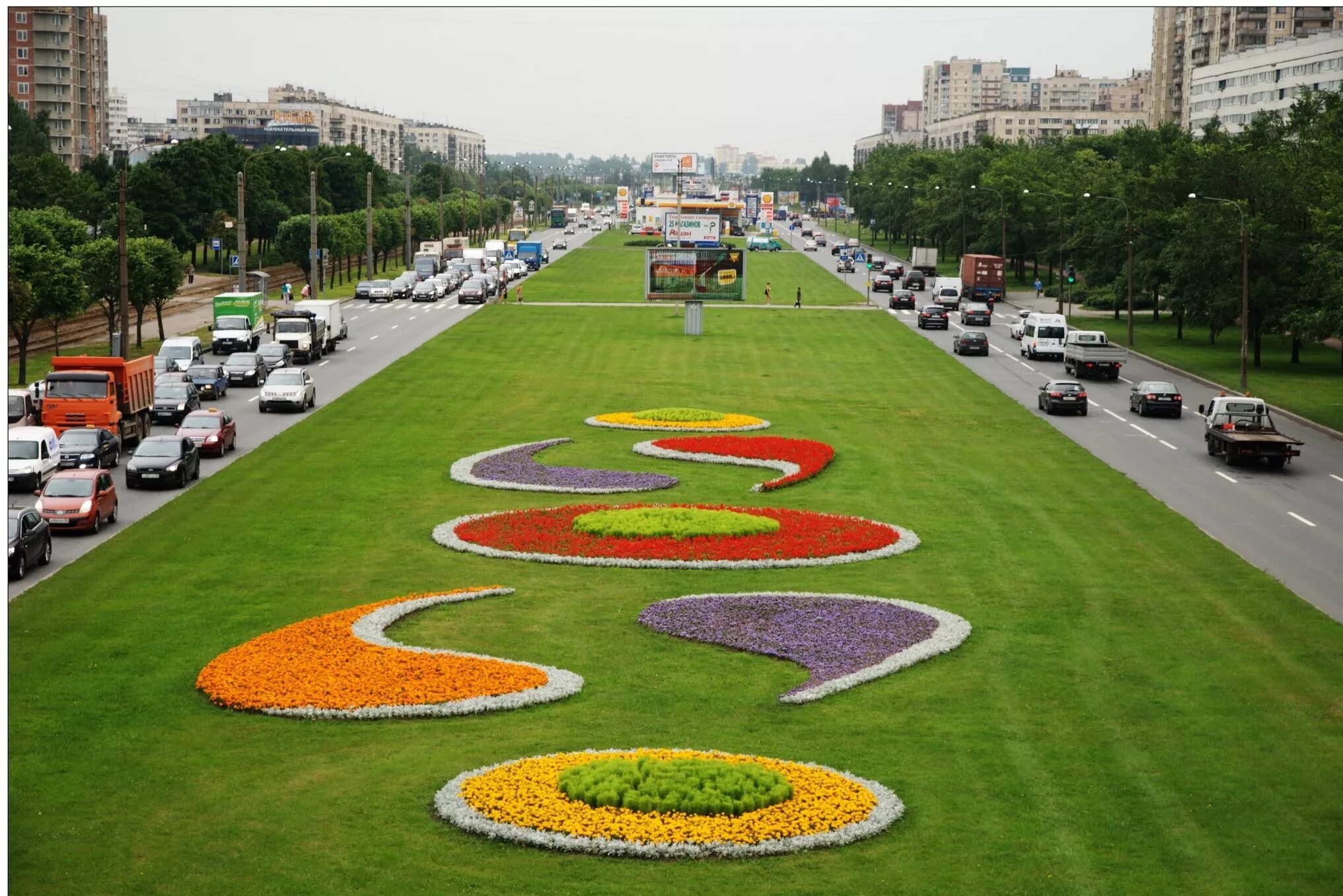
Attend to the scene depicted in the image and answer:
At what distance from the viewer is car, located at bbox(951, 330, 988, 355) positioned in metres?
84.3

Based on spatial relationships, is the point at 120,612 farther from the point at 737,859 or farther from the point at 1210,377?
the point at 1210,377

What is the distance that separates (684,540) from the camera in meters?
36.0

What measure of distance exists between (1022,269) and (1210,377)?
79.0 m

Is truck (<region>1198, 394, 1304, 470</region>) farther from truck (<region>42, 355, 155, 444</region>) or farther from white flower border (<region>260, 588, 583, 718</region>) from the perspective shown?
truck (<region>42, 355, 155, 444</region>)

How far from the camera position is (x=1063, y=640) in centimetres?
2769

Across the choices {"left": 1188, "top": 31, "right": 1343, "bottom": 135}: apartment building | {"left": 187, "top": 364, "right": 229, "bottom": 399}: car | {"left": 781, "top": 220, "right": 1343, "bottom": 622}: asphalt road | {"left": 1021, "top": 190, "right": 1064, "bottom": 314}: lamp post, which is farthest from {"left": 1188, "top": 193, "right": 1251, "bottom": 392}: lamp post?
{"left": 1188, "top": 31, "right": 1343, "bottom": 135}: apartment building

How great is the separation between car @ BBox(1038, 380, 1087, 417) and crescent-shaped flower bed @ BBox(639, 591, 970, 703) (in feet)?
108

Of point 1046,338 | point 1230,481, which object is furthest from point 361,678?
point 1046,338

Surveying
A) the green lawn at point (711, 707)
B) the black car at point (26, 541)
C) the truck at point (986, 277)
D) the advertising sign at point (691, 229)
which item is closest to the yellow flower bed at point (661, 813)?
the green lawn at point (711, 707)

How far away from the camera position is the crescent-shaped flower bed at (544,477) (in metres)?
43.8

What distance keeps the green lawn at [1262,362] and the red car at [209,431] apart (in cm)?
3848

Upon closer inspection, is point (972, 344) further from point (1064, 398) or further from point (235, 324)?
point (235, 324)

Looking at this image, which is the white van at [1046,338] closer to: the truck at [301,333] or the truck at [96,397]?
the truck at [301,333]

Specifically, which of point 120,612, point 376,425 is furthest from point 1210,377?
point 120,612
